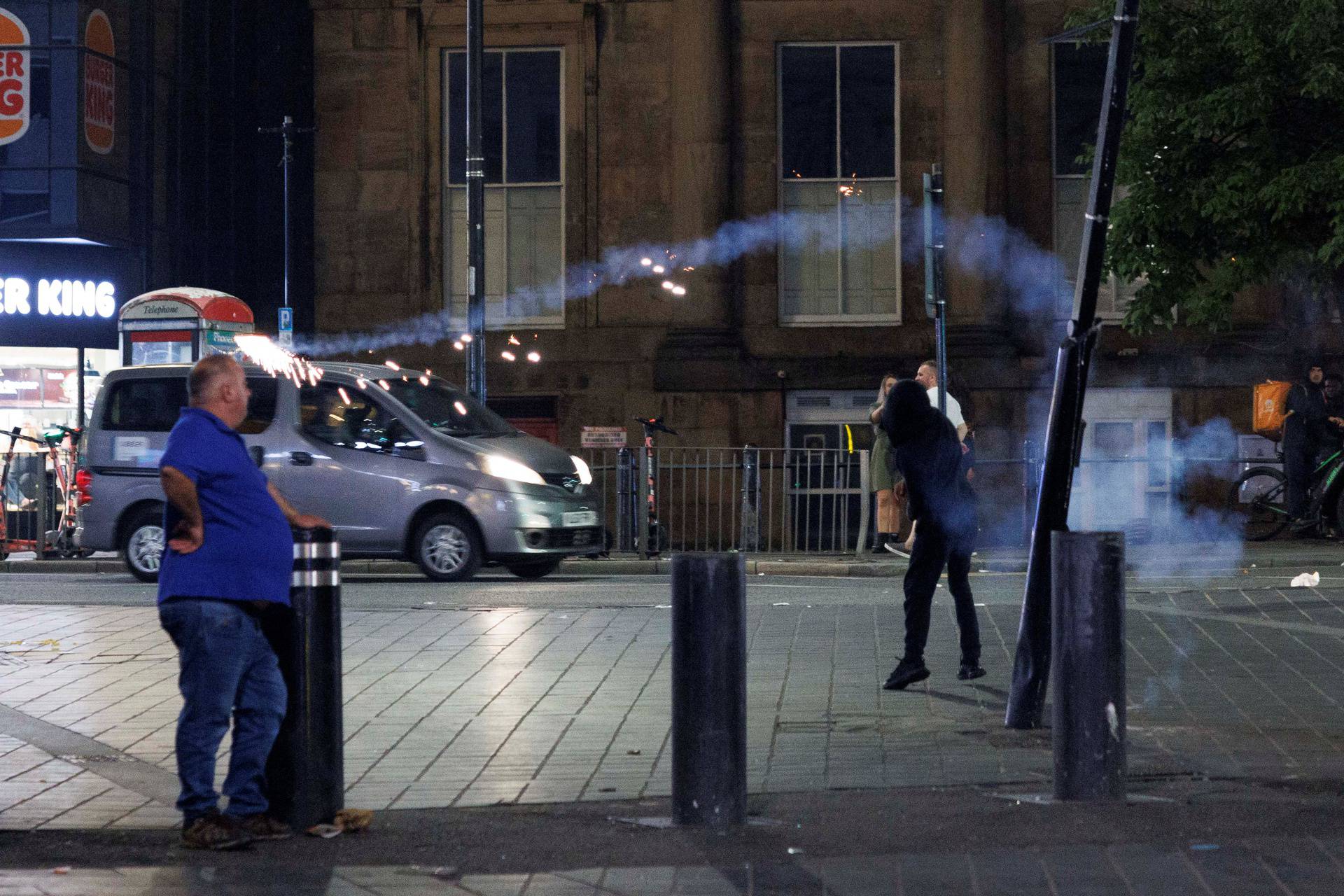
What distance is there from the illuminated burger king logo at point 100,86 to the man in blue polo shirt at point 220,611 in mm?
20404

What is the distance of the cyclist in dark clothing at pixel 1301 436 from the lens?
19.9 meters

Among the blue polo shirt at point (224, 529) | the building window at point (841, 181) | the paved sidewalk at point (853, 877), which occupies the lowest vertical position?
the paved sidewalk at point (853, 877)

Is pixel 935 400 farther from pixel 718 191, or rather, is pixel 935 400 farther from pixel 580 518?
pixel 718 191

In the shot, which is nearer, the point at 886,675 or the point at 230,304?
the point at 886,675

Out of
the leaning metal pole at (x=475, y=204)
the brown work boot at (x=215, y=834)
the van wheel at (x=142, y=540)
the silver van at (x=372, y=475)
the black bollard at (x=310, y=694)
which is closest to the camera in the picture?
the brown work boot at (x=215, y=834)

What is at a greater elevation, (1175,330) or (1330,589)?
(1175,330)

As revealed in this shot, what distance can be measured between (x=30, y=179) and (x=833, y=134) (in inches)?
412

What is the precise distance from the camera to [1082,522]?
21453 mm

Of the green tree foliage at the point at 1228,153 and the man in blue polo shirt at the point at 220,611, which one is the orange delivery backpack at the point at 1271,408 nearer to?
the green tree foliage at the point at 1228,153

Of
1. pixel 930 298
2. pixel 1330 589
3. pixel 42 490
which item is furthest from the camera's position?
pixel 42 490

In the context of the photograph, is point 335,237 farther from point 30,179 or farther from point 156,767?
point 156,767

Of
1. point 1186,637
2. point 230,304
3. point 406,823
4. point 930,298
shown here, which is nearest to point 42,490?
point 230,304

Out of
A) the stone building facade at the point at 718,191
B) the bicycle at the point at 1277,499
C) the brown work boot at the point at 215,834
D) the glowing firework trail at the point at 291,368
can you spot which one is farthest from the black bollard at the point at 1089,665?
the stone building facade at the point at 718,191

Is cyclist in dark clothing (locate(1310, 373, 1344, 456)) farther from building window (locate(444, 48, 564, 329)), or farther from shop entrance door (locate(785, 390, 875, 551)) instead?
building window (locate(444, 48, 564, 329))
